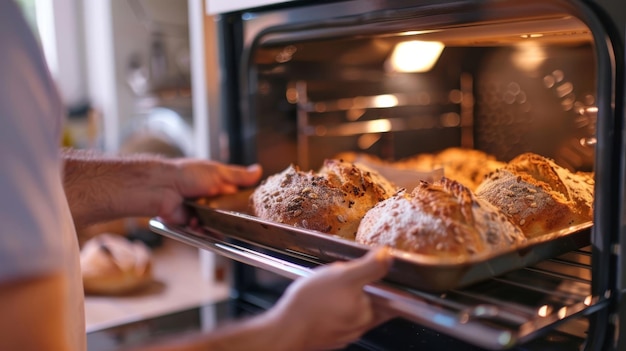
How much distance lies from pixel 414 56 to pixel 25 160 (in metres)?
0.81

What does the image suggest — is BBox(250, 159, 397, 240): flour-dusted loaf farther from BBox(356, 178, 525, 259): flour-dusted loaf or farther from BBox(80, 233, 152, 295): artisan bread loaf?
BBox(80, 233, 152, 295): artisan bread loaf

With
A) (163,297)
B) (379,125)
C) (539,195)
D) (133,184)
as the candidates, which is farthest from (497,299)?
(163,297)

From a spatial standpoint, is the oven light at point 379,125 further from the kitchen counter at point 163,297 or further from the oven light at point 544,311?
the oven light at point 544,311

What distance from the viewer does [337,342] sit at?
2.03ft

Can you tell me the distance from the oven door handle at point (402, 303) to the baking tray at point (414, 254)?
0.02 m

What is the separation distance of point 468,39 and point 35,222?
68cm

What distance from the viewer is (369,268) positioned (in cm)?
57

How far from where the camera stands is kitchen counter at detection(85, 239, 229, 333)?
4.64 ft

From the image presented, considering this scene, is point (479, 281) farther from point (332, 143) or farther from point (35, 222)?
point (332, 143)

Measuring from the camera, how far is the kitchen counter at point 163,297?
141cm

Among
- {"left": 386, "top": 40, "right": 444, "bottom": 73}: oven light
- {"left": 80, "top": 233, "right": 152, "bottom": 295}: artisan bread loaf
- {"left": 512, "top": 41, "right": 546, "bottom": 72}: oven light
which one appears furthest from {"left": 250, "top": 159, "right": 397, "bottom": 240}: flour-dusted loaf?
{"left": 80, "top": 233, "right": 152, "bottom": 295}: artisan bread loaf

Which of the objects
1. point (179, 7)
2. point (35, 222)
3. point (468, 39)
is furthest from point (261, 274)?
point (179, 7)

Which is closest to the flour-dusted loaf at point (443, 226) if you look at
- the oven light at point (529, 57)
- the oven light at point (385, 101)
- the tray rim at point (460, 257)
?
the tray rim at point (460, 257)

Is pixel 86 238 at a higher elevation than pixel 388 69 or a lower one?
lower
